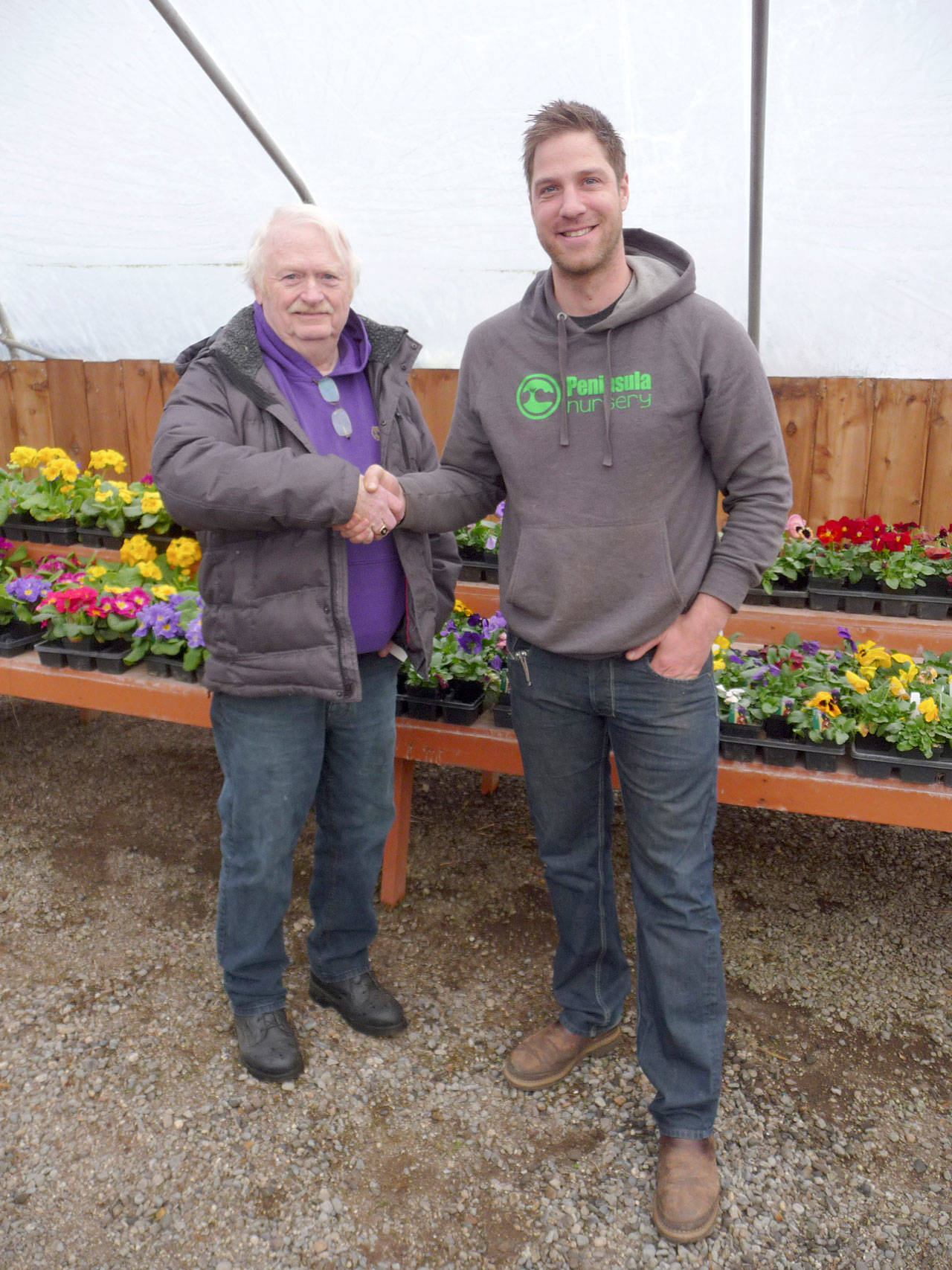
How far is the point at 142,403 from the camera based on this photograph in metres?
4.70

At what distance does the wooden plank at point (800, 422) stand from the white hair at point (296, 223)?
2360mm

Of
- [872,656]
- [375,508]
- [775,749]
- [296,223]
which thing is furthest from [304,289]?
[872,656]

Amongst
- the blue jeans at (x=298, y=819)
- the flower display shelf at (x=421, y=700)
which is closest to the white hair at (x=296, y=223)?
the blue jeans at (x=298, y=819)

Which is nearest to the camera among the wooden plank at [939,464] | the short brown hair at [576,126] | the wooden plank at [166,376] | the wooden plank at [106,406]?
the short brown hair at [576,126]

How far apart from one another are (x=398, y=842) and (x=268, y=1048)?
83 cm

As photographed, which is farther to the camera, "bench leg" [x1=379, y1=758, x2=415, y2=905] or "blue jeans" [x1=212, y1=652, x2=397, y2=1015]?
"bench leg" [x1=379, y1=758, x2=415, y2=905]

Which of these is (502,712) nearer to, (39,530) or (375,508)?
(375,508)

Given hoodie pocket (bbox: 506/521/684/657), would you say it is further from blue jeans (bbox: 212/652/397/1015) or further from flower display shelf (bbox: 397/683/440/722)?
flower display shelf (bbox: 397/683/440/722)

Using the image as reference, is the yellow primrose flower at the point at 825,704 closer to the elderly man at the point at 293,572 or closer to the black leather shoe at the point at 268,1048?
the elderly man at the point at 293,572

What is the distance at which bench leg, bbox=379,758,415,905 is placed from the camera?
9.76ft

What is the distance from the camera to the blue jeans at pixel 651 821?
5.93 ft

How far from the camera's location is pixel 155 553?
3.79 metres

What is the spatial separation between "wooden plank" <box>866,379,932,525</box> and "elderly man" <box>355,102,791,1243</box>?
221cm

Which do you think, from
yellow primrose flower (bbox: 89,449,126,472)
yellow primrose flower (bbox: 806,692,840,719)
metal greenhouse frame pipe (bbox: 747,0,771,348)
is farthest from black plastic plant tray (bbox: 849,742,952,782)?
yellow primrose flower (bbox: 89,449,126,472)
